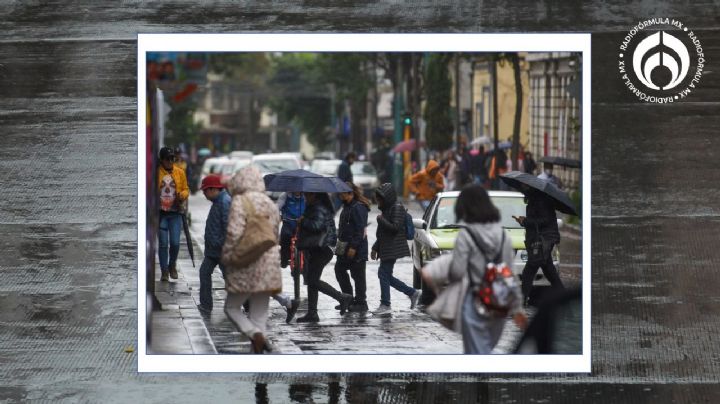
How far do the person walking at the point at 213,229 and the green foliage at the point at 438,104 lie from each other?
33.7 metres

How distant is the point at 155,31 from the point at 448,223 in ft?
21.4

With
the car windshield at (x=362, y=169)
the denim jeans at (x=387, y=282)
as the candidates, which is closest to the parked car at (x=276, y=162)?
the car windshield at (x=362, y=169)

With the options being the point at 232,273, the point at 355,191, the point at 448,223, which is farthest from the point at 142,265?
the point at 448,223

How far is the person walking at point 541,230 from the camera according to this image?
46.2ft

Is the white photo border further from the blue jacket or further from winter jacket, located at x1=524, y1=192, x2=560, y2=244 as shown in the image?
the blue jacket

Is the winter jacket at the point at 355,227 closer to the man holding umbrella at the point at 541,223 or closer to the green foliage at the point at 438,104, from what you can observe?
the man holding umbrella at the point at 541,223

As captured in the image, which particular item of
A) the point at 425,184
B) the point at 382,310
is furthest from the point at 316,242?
the point at 425,184

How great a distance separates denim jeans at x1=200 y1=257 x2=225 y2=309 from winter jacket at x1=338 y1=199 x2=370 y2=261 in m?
1.37

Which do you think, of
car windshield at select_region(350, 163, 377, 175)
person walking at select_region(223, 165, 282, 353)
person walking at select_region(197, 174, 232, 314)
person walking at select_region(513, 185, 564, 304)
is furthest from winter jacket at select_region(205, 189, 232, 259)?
car windshield at select_region(350, 163, 377, 175)

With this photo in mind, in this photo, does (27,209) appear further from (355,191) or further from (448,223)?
(448,223)

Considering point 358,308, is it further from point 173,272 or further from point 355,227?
point 173,272

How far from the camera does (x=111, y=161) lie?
35.0 feet

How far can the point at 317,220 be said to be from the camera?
13789mm

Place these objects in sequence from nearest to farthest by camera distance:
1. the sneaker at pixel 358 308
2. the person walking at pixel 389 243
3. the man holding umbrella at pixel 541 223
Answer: the man holding umbrella at pixel 541 223, the sneaker at pixel 358 308, the person walking at pixel 389 243
